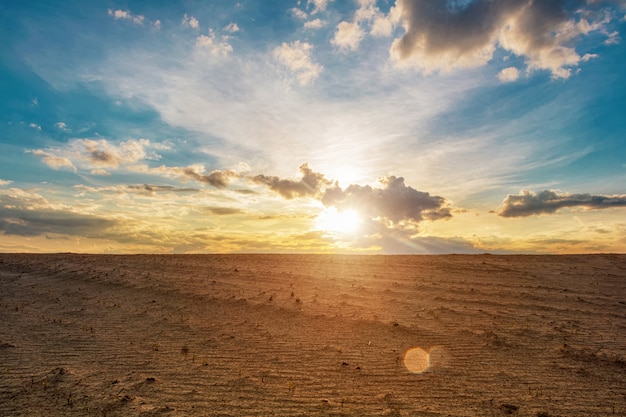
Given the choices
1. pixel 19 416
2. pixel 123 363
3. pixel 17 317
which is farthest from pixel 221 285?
pixel 19 416

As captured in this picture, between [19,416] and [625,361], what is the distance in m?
11.6

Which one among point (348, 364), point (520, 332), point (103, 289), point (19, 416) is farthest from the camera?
point (103, 289)

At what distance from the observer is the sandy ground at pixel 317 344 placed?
694 cm

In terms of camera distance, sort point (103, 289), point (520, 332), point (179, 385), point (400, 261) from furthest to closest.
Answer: point (400, 261), point (103, 289), point (520, 332), point (179, 385)

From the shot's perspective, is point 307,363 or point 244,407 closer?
point 244,407

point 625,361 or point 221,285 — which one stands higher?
point 221,285

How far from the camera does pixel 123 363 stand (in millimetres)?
8562

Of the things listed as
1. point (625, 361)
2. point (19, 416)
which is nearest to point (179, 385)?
point (19, 416)

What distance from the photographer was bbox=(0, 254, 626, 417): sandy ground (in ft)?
22.8

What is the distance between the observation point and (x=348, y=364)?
28.0ft

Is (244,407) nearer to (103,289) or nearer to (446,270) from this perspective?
(103,289)

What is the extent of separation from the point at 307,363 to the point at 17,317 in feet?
31.9

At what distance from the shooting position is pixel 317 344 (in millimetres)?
9703

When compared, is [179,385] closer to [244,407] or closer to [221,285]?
[244,407]
